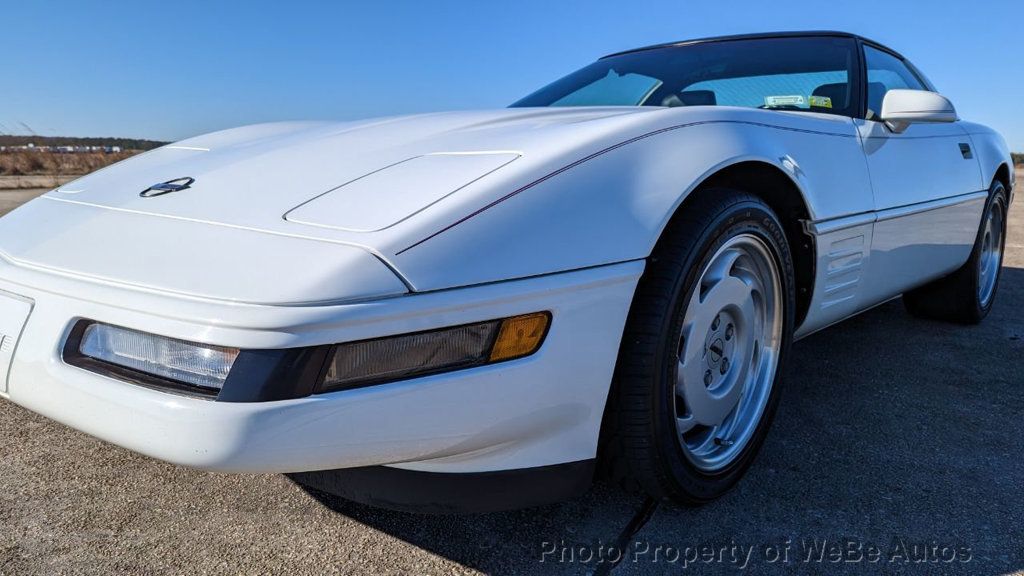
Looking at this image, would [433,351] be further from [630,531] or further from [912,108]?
[912,108]

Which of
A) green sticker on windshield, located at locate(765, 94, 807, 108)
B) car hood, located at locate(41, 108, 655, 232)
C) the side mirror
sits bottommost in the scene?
the side mirror

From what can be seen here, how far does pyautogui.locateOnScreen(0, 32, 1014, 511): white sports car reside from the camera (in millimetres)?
1115

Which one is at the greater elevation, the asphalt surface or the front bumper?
the front bumper

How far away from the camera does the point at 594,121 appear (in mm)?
1529

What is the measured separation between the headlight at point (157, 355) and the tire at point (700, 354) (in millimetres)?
755

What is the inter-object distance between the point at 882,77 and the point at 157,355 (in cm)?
280

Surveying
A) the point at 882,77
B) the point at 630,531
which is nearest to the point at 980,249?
the point at 882,77

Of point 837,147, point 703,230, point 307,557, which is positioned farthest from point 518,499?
point 837,147

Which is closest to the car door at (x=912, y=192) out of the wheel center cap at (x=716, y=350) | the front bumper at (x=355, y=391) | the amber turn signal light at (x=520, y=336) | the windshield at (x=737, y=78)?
the windshield at (x=737, y=78)

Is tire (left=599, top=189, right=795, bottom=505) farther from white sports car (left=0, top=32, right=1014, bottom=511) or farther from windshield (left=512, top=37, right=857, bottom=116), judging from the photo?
windshield (left=512, top=37, right=857, bottom=116)

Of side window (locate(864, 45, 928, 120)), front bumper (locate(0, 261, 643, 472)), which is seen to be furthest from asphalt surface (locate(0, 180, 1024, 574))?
side window (locate(864, 45, 928, 120))

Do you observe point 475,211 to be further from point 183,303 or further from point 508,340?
point 183,303

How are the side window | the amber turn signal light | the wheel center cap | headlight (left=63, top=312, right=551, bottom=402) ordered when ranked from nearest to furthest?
headlight (left=63, top=312, right=551, bottom=402) → the amber turn signal light → the wheel center cap → the side window

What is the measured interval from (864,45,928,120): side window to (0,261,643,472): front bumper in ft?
5.54
